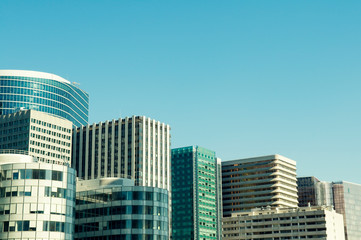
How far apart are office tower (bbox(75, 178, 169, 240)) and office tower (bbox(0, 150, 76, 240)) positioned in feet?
55.5

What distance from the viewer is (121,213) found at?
151 m

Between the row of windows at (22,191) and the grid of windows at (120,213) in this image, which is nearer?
the row of windows at (22,191)

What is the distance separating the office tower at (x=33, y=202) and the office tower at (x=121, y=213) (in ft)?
55.5

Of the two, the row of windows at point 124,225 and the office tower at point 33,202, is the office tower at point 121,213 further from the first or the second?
the office tower at point 33,202

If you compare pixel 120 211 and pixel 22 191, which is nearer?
pixel 22 191

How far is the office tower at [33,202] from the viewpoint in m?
130

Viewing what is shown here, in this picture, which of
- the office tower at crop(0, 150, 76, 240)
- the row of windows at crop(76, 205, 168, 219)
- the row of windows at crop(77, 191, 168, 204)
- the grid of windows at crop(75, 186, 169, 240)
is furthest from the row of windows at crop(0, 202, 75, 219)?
the row of windows at crop(77, 191, 168, 204)

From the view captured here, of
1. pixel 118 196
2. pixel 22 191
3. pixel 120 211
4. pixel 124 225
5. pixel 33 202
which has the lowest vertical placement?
pixel 124 225

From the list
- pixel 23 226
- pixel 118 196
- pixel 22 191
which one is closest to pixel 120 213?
pixel 118 196

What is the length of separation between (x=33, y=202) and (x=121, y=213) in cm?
2765

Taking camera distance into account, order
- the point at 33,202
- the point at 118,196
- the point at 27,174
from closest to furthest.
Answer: the point at 33,202 < the point at 27,174 < the point at 118,196

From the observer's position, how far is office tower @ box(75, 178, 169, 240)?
151 meters

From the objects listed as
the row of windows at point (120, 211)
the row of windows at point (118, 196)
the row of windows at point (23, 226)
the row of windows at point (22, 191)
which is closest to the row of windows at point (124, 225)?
the row of windows at point (120, 211)

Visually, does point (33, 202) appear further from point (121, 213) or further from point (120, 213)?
point (121, 213)
